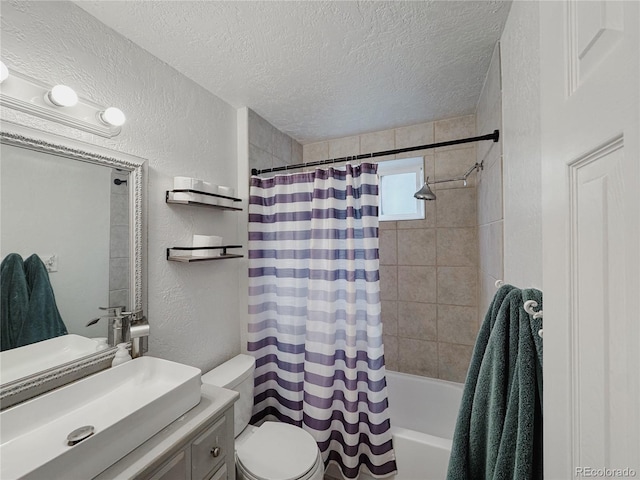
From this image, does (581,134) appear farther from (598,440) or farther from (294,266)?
(294,266)

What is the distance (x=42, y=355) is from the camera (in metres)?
1.00

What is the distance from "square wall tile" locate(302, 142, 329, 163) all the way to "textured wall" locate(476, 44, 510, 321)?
123cm

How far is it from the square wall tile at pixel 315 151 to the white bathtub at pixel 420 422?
79.4 inches

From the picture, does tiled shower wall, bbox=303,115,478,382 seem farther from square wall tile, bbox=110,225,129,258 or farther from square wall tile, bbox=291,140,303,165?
square wall tile, bbox=110,225,129,258

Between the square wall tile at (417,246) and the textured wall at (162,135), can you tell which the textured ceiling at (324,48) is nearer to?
the textured wall at (162,135)

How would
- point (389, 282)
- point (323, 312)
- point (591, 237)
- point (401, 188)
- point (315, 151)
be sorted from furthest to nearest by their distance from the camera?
point (315, 151) → point (401, 188) → point (389, 282) → point (323, 312) → point (591, 237)

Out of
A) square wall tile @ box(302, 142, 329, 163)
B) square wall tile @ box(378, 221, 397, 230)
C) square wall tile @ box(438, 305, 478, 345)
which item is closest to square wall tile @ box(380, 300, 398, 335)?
square wall tile @ box(438, 305, 478, 345)

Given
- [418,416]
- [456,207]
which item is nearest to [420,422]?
[418,416]

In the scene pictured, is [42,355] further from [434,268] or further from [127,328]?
[434,268]

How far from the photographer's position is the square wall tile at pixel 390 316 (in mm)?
2338

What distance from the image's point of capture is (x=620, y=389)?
311mm

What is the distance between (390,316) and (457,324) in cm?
52

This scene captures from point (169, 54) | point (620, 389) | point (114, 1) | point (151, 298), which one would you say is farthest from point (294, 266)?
point (620, 389)

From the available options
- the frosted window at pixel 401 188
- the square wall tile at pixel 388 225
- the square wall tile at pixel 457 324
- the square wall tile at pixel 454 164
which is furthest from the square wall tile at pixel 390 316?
the square wall tile at pixel 454 164
